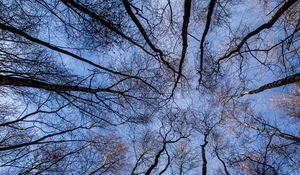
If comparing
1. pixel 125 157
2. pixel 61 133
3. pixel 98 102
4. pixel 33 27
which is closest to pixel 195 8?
pixel 98 102

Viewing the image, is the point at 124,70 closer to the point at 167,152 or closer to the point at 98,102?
the point at 98,102

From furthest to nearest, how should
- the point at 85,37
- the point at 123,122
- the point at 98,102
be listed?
the point at 123,122 < the point at 98,102 < the point at 85,37

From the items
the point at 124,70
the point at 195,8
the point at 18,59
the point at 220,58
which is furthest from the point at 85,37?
the point at 220,58

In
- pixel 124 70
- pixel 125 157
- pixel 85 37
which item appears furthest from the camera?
pixel 125 157

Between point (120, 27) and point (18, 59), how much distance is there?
282cm

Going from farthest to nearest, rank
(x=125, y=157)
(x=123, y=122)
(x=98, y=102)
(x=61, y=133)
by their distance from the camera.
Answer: (x=125, y=157)
(x=123, y=122)
(x=98, y=102)
(x=61, y=133)

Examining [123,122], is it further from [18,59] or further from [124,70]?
[18,59]

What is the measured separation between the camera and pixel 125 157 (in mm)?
8531

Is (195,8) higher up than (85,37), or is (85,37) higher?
(195,8)

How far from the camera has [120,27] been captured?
5.10 metres

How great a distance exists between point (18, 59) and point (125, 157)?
20.1 feet

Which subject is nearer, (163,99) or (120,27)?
(120,27)

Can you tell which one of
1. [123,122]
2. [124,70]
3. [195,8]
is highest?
[195,8]

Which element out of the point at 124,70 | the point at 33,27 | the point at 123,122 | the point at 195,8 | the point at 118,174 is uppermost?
the point at 195,8
